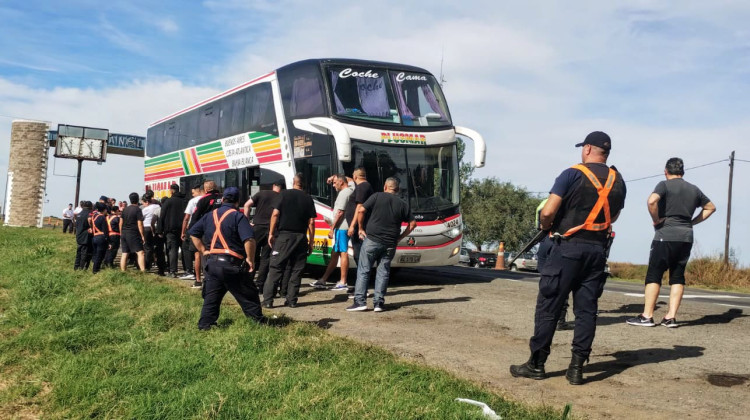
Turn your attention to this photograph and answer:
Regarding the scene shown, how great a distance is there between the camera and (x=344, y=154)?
12.3 meters

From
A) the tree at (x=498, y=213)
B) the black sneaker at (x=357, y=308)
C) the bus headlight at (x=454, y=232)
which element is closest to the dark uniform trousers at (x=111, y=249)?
the bus headlight at (x=454, y=232)

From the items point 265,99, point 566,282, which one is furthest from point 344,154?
point 566,282

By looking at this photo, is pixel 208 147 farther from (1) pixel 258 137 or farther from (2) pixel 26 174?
(2) pixel 26 174

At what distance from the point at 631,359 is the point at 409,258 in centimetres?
640

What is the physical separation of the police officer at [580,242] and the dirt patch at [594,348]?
1.49ft

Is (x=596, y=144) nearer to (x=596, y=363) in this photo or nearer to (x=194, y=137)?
(x=596, y=363)

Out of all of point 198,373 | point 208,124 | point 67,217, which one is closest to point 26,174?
point 67,217

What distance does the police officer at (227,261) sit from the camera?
777 centimetres

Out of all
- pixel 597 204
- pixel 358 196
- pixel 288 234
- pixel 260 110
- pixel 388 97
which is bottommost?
pixel 288 234

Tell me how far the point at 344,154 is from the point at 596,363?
6665 mm

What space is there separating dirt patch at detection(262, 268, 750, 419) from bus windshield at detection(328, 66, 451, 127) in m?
3.33

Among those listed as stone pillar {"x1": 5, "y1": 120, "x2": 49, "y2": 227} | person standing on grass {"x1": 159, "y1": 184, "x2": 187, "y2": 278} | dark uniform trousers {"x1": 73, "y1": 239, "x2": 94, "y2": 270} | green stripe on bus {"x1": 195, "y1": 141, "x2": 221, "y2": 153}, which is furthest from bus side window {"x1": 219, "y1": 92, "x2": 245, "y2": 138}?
stone pillar {"x1": 5, "y1": 120, "x2": 49, "y2": 227}

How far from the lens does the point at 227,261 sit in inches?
306

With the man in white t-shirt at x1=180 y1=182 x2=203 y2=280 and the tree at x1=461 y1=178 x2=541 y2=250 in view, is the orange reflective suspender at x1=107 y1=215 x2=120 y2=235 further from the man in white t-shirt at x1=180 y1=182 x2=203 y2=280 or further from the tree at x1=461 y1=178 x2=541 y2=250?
the tree at x1=461 y1=178 x2=541 y2=250
